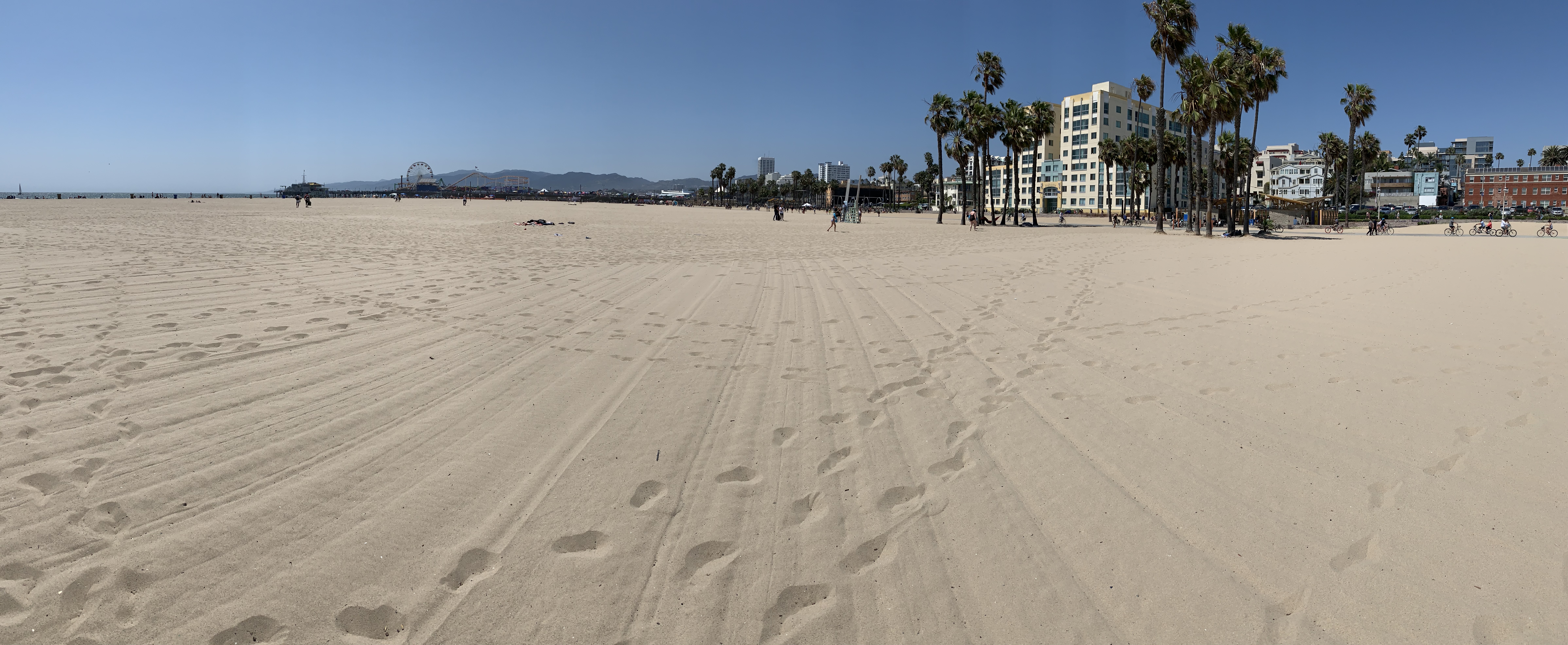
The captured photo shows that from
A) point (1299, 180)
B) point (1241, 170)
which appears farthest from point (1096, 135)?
point (1241, 170)

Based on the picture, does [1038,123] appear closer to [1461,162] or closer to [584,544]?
[584,544]

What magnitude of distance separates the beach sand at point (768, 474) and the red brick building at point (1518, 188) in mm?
143987

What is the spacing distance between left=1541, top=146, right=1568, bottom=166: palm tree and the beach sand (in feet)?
522

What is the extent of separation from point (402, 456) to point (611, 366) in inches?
87.8

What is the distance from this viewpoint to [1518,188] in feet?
377

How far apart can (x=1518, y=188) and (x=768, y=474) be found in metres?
161

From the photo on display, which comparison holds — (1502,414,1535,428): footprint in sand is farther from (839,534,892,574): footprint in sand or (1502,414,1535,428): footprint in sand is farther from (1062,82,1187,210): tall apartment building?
(1062,82,1187,210): tall apartment building

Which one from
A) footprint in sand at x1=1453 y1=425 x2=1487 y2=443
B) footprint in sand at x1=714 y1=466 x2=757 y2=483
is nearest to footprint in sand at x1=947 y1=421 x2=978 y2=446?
footprint in sand at x1=714 y1=466 x2=757 y2=483

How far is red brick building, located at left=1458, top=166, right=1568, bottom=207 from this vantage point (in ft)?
364

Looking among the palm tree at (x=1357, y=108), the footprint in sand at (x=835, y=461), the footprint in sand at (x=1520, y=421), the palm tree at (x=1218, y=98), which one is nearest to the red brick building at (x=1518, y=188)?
the palm tree at (x=1357, y=108)

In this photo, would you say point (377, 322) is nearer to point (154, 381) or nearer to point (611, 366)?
point (154, 381)

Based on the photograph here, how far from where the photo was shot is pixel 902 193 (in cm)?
17725

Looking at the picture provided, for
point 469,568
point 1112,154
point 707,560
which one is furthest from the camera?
point 1112,154

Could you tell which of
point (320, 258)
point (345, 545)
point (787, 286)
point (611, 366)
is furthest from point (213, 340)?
point (320, 258)
